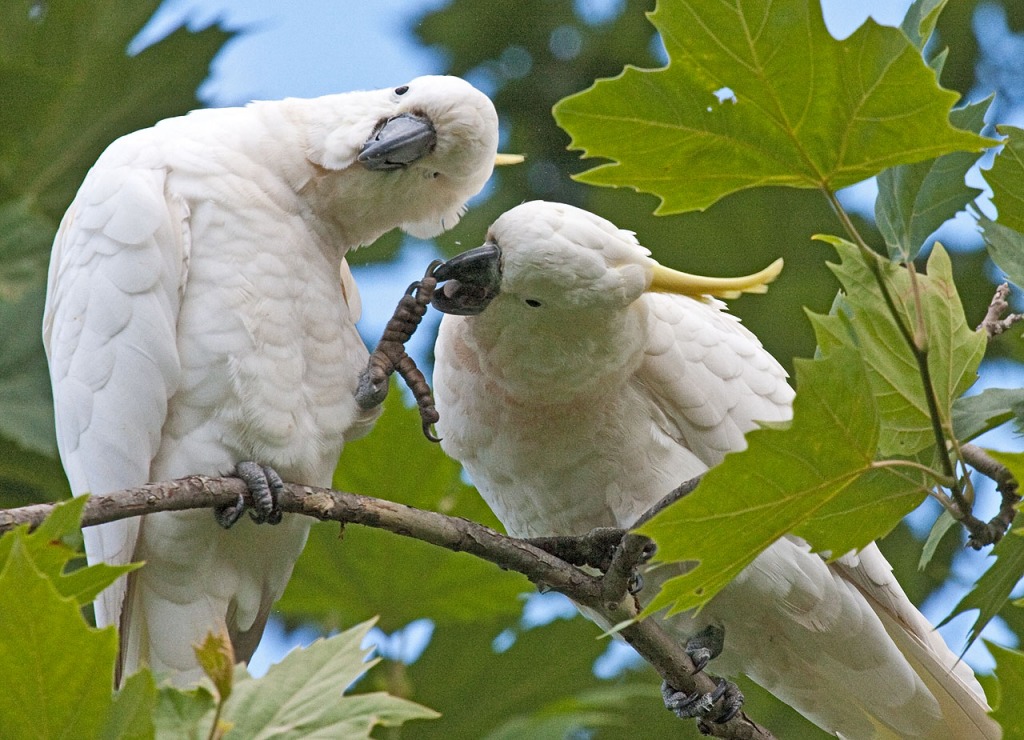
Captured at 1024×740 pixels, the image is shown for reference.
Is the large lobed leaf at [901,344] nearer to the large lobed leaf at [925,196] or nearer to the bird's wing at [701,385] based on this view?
the large lobed leaf at [925,196]

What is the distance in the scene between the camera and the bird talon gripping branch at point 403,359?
9.50 ft

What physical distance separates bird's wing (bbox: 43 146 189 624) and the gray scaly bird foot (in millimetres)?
216

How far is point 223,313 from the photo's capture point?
2.73m

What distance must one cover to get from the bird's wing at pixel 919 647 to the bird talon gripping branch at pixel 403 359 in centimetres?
117

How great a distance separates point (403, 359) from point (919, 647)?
1.62 m

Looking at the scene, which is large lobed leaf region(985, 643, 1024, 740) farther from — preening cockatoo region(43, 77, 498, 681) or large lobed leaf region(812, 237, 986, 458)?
preening cockatoo region(43, 77, 498, 681)

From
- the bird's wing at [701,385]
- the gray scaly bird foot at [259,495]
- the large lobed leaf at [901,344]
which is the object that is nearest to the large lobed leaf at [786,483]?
the large lobed leaf at [901,344]

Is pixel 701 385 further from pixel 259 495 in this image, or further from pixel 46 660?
pixel 46 660

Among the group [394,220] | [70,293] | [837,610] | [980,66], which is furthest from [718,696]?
[980,66]

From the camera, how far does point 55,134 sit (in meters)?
5.29

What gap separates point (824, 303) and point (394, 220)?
379cm

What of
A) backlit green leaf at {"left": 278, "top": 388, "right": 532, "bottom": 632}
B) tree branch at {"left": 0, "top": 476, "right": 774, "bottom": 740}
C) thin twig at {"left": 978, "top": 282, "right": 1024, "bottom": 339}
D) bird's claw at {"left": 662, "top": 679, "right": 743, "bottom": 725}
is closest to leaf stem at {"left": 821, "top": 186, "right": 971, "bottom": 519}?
thin twig at {"left": 978, "top": 282, "right": 1024, "bottom": 339}

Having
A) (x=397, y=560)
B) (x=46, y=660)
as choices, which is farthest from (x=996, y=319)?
(x=397, y=560)

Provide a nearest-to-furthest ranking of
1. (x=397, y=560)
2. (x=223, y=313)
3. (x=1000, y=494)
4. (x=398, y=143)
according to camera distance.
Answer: (x=1000, y=494), (x=223, y=313), (x=398, y=143), (x=397, y=560)
